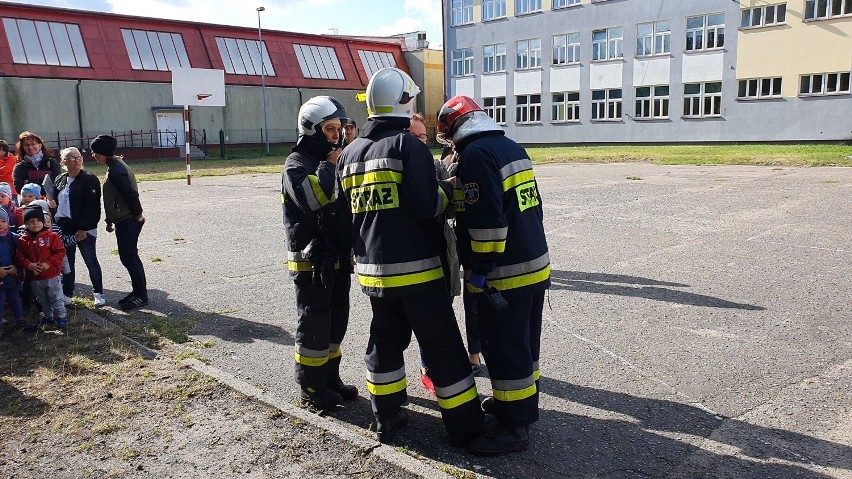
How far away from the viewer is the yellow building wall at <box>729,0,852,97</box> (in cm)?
3288

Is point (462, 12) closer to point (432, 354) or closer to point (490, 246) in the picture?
point (490, 246)

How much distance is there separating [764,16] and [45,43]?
37.8m

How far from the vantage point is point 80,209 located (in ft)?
25.2

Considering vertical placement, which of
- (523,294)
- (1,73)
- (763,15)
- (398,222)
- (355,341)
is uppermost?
(763,15)

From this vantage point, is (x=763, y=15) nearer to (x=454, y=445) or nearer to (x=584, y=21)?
(x=584, y=21)

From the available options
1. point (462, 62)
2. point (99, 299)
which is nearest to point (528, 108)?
point (462, 62)

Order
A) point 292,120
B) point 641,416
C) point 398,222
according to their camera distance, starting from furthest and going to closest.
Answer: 1. point 292,120
2. point 641,416
3. point 398,222

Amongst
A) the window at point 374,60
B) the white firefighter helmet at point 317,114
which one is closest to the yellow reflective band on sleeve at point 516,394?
the white firefighter helmet at point 317,114

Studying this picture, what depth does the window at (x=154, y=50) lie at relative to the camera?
40.7 metres

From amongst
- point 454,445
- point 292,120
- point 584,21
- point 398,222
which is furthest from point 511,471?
point 292,120

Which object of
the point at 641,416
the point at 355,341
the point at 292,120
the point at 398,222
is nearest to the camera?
the point at 398,222

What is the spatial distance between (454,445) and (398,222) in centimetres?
142

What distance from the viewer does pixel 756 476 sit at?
3779 millimetres

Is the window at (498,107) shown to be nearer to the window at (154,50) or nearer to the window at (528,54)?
the window at (528,54)
